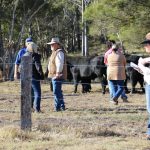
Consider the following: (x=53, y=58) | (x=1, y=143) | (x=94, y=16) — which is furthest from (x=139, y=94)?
(x=1, y=143)

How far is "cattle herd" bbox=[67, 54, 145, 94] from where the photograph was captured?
16203 mm

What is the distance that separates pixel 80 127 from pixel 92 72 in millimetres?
8329

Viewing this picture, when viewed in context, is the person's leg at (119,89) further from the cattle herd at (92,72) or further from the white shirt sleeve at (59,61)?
the cattle herd at (92,72)

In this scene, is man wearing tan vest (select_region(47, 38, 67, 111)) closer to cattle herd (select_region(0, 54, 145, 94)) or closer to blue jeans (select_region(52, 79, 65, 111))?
blue jeans (select_region(52, 79, 65, 111))

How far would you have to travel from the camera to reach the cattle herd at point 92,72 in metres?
16.2

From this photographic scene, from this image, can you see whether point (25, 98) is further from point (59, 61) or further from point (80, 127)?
point (59, 61)

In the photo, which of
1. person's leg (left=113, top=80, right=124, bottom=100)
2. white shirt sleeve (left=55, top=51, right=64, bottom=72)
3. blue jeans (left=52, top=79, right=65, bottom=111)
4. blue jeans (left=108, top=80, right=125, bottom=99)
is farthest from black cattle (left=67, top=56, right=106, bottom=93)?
white shirt sleeve (left=55, top=51, right=64, bottom=72)

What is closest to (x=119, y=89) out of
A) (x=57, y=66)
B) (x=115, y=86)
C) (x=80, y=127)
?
(x=115, y=86)

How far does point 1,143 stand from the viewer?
708 centimetres

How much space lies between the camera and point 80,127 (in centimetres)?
852

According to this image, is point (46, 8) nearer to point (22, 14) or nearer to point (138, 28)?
point (22, 14)

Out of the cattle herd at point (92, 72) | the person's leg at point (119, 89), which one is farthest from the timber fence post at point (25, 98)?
the cattle herd at point (92, 72)

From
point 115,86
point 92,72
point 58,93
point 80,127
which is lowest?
point 80,127

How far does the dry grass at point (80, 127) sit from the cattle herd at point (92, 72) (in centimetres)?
261
